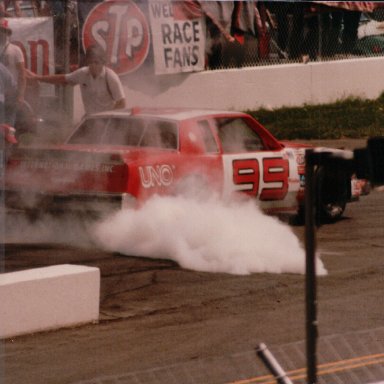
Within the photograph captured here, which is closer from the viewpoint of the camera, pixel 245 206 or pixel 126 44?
pixel 245 206

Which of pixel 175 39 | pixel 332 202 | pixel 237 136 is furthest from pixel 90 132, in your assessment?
pixel 175 39

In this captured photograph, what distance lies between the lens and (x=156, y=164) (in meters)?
11.6

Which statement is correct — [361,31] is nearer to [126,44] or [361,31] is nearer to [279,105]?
[279,105]

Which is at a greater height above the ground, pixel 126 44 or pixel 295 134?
pixel 126 44

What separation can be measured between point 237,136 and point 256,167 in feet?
1.82

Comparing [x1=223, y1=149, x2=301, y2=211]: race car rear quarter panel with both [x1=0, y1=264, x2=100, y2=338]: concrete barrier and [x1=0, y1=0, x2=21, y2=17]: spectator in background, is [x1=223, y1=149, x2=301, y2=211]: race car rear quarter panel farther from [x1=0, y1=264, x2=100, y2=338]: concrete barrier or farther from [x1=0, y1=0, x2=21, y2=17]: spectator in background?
[x1=0, y1=0, x2=21, y2=17]: spectator in background

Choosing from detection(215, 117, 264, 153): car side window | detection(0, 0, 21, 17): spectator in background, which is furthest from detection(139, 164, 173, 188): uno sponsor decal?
detection(0, 0, 21, 17): spectator in background

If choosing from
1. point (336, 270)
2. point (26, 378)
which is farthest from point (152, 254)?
point (26, 378)

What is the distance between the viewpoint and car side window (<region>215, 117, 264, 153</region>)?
1294 centimetres

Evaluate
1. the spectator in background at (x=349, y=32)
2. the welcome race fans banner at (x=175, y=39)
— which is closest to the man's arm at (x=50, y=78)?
the welcome race fans banner at (x=175, y=39)

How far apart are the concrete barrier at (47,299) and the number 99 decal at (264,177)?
4036 mm

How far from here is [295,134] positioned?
2097cm

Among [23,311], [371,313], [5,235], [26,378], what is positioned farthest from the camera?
[5,235]

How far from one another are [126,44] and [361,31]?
27.2ft
